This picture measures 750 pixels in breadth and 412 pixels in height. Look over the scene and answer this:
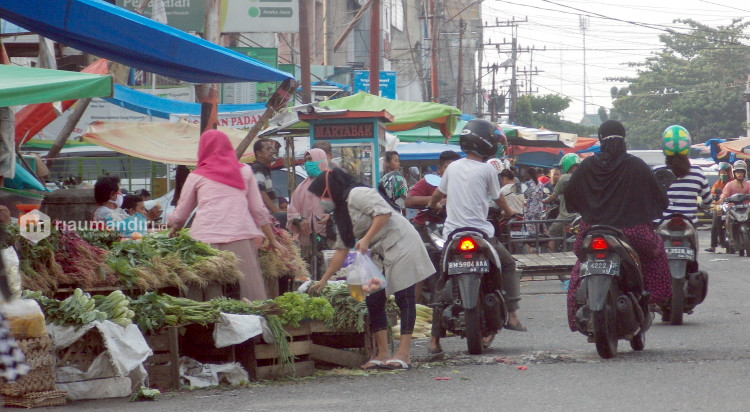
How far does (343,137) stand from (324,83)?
60.3ft

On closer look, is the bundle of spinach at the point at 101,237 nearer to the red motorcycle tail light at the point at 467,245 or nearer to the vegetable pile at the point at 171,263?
the vegetable pile at the point at 171,263

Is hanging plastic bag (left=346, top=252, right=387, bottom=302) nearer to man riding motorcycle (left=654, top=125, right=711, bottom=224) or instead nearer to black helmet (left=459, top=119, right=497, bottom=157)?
black helmet (left=459, top=119, right=497, bottom=157)

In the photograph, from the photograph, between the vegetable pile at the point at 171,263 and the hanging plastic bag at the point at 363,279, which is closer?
the hanging plastic bag at the point at 363,279

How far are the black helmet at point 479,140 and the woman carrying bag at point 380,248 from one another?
96 cm

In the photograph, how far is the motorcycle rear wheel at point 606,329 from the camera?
7.81 metres

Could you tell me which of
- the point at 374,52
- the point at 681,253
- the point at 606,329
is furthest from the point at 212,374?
the point at 374,52

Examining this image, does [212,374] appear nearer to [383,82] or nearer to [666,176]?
[666,176]

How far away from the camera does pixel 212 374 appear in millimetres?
7453

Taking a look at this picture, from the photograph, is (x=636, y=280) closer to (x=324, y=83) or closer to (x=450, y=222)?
(x=450, y=222)

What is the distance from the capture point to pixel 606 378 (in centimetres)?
711

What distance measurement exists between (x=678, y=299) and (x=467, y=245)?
2765mm

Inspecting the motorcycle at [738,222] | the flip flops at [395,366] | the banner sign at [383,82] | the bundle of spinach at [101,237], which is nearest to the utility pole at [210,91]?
the bundle of spinach at [101,237]

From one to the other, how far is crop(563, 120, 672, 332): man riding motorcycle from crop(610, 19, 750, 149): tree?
67.5 metres

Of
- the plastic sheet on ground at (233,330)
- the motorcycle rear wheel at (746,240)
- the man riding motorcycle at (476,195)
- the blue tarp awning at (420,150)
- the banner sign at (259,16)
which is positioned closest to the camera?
the plastic sheet on ground at (233,330)
